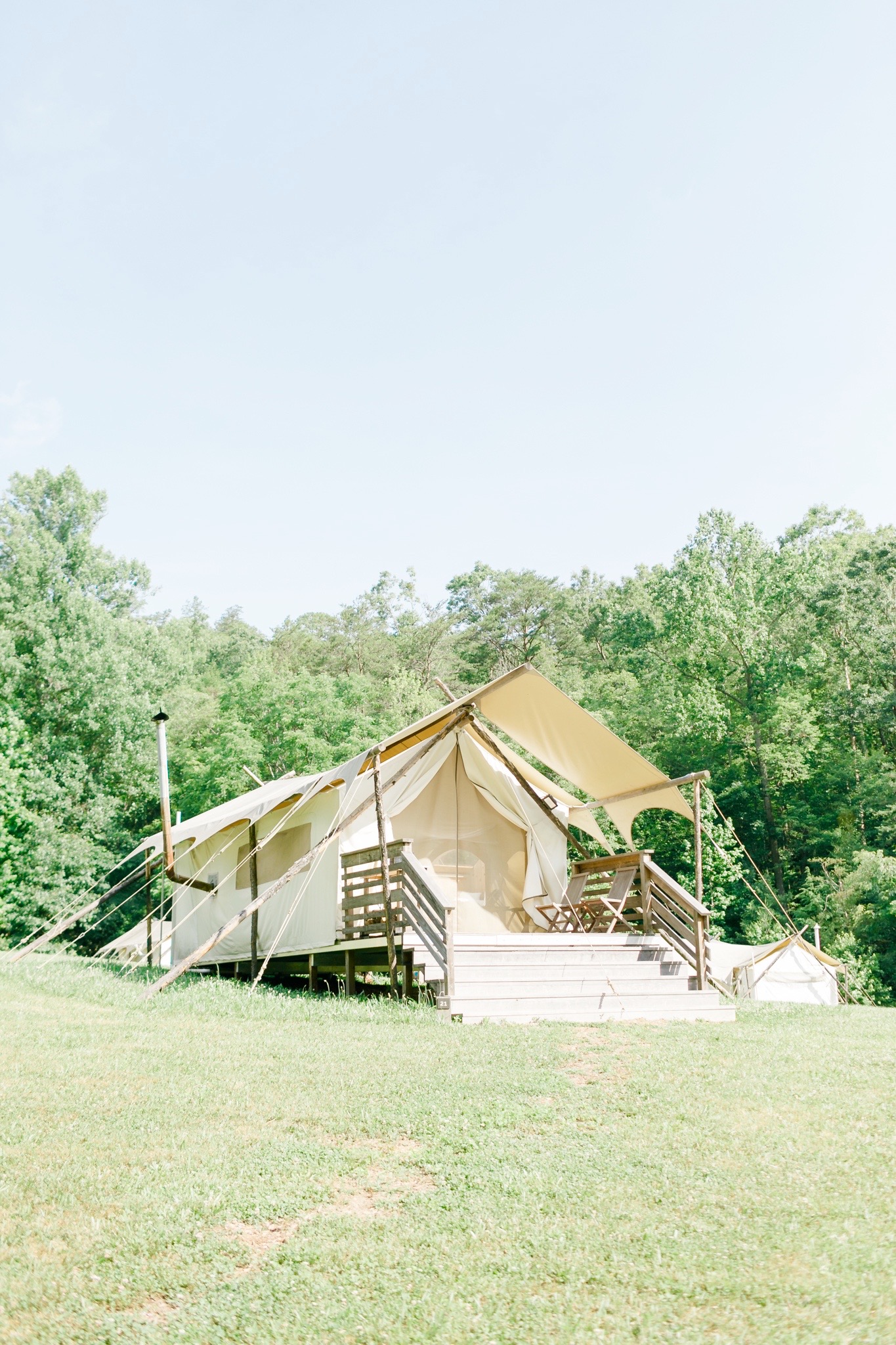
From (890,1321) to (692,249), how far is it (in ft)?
41.6

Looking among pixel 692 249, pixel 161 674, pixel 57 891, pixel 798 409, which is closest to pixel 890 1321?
pixel 692 249

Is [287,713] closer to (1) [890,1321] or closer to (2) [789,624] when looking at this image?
(2) [789,624]

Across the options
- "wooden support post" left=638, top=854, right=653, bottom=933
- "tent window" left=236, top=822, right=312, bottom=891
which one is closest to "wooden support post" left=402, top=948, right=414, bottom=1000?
"wooden support post" left=638, top=854, right=653, bottom=933

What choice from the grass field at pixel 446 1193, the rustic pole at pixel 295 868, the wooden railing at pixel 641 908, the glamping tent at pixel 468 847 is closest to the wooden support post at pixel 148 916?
the glamping tent at pixel 468 847

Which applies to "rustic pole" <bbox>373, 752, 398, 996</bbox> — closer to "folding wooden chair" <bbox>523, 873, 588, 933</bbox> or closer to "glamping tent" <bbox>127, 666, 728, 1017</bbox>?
"glamping tent" <bbox>127, 666, 728, 1017</bbox>

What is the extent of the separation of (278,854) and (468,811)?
273 cm

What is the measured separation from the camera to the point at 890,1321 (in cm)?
241

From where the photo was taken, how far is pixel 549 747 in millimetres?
10500

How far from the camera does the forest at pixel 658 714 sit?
2317 centimetres

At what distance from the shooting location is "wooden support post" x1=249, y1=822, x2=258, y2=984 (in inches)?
479

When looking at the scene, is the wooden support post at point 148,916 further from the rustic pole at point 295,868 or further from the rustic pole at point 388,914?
the rustic pole at point 388,914

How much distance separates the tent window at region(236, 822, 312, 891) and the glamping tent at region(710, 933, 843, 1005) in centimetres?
869

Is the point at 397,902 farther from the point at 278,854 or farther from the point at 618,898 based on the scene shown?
the point at 278,854

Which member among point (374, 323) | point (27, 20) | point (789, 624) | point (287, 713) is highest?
point (27, 20)
